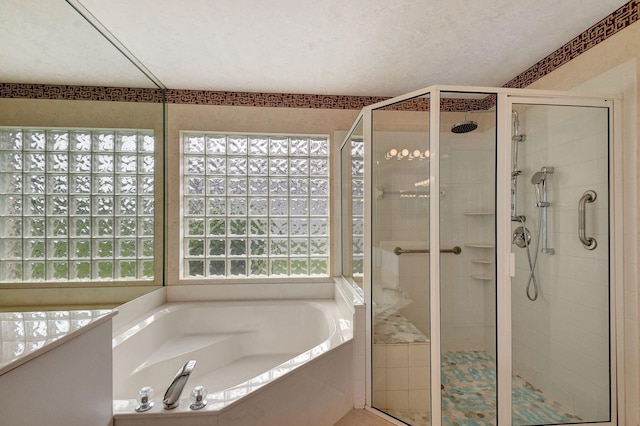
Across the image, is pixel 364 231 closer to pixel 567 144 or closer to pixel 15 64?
pixel 567 144

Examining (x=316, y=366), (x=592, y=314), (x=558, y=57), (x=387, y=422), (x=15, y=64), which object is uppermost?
(x=558, y=57)

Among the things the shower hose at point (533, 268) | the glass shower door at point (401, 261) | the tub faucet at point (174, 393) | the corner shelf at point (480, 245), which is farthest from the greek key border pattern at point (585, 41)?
the tub faucet at point (174, 393)

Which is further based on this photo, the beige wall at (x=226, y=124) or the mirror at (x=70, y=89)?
the beige wall at (x=226, y=124)

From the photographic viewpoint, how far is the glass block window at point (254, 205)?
2.57 m

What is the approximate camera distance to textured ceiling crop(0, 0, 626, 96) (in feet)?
4.79

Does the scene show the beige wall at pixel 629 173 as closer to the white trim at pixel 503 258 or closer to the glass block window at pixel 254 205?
the white trim at pixel 503 258

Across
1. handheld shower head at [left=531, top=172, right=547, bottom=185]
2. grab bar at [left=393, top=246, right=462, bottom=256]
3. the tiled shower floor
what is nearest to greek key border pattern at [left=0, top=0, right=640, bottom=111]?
handheld shower head at [left=531, top=172, right=547, bottom=185]

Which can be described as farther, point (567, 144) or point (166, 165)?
point (166, 165)

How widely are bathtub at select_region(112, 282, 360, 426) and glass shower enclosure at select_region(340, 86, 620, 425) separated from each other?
458 millimetres

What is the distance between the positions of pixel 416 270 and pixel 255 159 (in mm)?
1793

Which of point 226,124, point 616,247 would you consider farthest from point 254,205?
point 616,247

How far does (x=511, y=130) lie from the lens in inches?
58.5

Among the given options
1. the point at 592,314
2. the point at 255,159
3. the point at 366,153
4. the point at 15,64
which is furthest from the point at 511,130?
the point at 15,64

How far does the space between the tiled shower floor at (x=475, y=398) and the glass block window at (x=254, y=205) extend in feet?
4.45
